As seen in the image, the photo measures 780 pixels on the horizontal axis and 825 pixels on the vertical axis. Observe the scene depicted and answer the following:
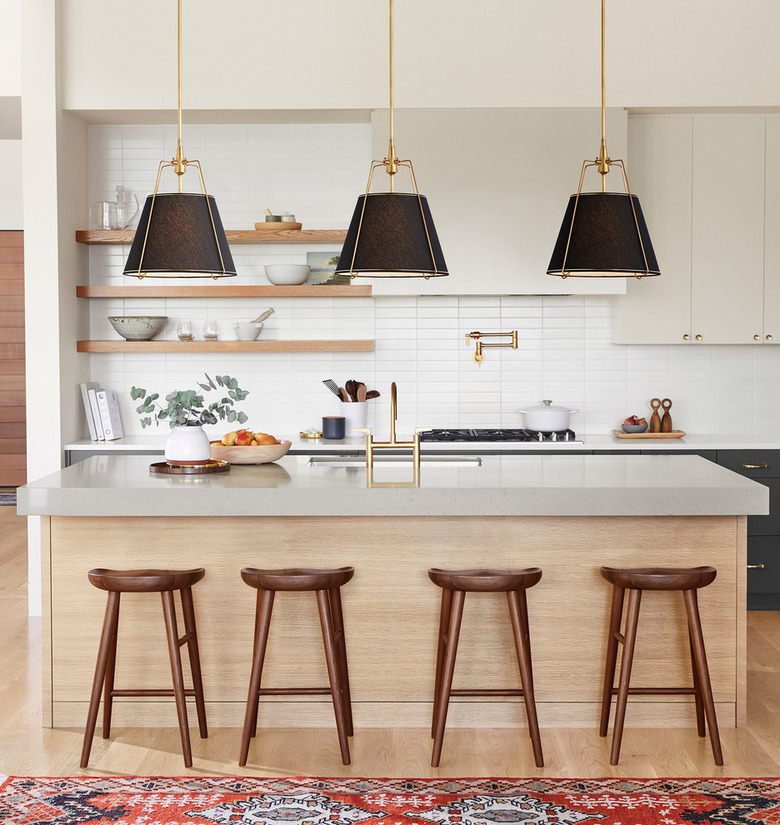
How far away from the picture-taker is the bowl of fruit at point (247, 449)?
408cm

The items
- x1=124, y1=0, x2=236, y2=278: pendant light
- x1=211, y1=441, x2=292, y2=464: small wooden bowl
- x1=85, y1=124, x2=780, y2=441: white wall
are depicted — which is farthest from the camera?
x1=85, y1=124, x2=780, y2=441: white wall

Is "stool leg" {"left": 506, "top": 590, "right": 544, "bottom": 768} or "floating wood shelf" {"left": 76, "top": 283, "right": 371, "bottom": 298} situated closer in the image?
"stool leg" {"left": 506, "top": 590, "right": 544, "bottom": 768}

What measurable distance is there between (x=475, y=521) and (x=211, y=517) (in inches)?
40.5

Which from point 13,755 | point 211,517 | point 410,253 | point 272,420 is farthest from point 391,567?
point 272,420

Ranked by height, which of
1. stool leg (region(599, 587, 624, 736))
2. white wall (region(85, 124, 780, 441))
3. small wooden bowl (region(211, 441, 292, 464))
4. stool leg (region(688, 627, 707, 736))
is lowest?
stool leg (region(688, 627, 707, 736))

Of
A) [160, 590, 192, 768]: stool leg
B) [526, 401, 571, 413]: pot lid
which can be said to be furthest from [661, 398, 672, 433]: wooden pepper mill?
[160, 590, 192, 768]: stool leg

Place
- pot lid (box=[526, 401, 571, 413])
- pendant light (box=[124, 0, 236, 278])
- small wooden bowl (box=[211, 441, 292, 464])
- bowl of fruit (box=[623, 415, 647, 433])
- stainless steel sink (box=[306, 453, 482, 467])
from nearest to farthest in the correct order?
pendant light (box=[124, 0, 236, 278]), small wooden bowl (box=[211, 441, 292, 464]), stainless steel sink (box=[306, 453, 482, 467]), pot lid (box=[526, 401, 571, 413]), bowl of fruit (box=[623, 415, 647, 433])

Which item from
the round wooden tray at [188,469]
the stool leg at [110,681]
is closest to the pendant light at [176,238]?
the round wooden tray at [188,469]

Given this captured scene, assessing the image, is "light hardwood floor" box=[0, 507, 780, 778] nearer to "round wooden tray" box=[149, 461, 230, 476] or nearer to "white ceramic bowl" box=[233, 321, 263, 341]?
"round wooden tray" box=[149, 461, 230, 476]

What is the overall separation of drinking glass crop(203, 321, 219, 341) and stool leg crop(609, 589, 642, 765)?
10.9ft

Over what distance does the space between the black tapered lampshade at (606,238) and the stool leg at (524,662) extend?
122cm

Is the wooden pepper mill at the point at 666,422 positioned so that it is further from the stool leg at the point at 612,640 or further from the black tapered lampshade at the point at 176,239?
the black tapered lampshade at the point at 176,239

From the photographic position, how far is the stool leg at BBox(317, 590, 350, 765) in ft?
11.0

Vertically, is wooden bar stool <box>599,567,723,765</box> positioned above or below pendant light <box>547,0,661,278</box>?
below
